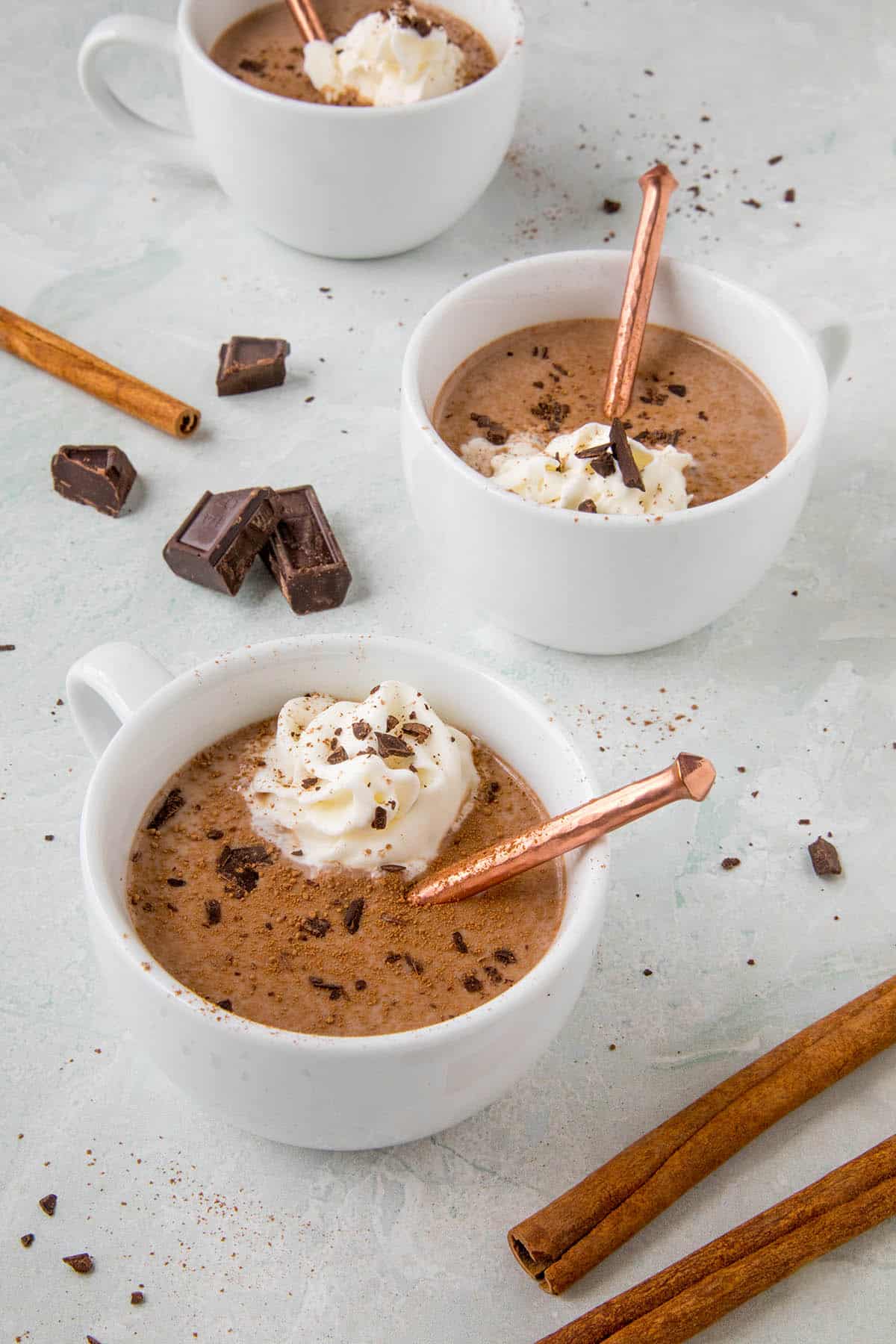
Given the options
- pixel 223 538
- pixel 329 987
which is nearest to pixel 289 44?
pixel 223 538

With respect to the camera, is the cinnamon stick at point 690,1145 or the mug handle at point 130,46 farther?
the mug handle at point 130,46

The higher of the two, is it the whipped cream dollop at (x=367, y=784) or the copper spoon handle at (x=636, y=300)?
the copper spoon handle at (x=636, y=300)

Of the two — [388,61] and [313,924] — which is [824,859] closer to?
[313,924]

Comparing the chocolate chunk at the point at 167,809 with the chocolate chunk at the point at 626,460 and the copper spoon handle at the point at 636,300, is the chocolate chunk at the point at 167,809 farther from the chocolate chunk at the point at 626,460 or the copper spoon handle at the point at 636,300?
the copper spoon handle at the point at 636,300

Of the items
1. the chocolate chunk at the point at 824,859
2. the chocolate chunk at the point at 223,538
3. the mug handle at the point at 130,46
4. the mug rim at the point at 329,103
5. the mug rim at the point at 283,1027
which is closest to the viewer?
the mug rim at the point at 283,1027

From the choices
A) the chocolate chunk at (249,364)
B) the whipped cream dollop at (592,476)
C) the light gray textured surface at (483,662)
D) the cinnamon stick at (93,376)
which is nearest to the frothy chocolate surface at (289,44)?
the light gray textured surface at (483,662)

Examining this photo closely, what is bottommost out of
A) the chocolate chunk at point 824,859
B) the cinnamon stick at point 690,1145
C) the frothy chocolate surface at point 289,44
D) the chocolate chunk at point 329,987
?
the cinnamon stick at point 690,1145

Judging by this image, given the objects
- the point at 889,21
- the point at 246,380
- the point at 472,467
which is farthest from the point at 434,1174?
the point at 889,21

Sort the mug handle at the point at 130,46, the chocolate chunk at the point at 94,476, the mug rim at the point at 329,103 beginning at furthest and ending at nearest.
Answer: the mug handle at the point at 130,46 → the mug rim at the point at 329,103 → the chocolate chunk at the point at 94,476

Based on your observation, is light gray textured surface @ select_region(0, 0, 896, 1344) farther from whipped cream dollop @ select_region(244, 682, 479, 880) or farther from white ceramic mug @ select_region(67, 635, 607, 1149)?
whipped cream dollop @ select_region(244, 682, 479, 880)
